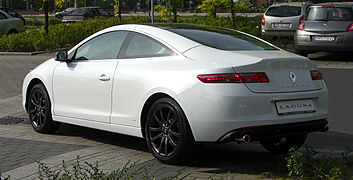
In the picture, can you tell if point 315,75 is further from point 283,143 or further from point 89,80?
point 89,80

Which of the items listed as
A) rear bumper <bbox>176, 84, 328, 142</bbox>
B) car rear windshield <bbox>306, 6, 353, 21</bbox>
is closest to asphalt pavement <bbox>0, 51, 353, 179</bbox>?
rear bumper <bbox>176, 84, 328, 142</bbox>

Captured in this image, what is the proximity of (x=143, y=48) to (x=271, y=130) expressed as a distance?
→ 5.91 feet

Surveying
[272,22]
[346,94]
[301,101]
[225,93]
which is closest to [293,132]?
[301,101]

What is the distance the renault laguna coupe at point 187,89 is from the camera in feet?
19.3

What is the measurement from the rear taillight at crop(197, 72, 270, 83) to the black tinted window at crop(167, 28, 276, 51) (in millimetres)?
651

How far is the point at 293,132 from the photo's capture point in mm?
6191

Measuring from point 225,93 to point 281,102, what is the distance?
0.60 meters

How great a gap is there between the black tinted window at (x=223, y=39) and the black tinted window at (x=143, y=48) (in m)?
0.28

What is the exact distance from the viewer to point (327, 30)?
60.3 feet

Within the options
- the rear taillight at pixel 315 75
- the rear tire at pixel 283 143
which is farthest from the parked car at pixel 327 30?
the rear taillight at pixel 315 75

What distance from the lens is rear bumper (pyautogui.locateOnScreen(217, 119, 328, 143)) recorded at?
587 cm

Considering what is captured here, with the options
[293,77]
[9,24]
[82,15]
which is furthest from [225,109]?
[82,15]

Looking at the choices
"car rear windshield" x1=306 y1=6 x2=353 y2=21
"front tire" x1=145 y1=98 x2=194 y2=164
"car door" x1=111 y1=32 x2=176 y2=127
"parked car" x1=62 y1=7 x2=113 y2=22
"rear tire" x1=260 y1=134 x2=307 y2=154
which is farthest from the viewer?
"parked car" x1=62 y1=7 x2=113 y2=22

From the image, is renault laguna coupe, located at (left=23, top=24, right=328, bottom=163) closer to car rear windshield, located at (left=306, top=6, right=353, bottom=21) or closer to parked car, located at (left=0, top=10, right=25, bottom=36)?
car rear windshield, located at (left=306, top=6, right=353, bottom=21)
